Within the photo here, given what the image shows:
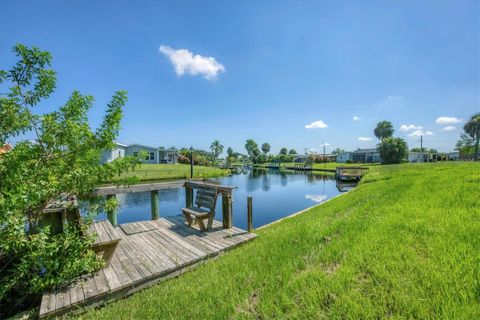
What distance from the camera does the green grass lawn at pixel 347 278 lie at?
181 centimetres

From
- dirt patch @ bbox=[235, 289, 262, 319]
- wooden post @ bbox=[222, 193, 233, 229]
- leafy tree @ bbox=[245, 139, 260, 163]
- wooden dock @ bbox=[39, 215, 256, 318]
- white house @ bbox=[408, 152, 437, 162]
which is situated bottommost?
wooden dock @ bbox=[39, 215, 256, 318]

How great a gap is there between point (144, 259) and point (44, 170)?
198cm

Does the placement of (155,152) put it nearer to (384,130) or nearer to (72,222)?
(72,222)

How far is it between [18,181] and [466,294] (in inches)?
171

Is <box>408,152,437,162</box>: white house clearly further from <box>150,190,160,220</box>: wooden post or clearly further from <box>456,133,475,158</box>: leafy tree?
<box>150,190,160,220</box>: wooden post

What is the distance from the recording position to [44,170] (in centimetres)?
263

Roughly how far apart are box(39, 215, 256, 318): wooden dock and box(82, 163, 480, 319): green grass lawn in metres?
0.16

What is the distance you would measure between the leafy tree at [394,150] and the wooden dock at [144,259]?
44181 mm

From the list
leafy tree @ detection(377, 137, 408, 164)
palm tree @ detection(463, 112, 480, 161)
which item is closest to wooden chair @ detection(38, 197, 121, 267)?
leafy tree @ detection(377, 137, 408, 164)

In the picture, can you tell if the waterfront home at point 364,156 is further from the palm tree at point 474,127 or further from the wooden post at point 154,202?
the wooden post at point 154,202

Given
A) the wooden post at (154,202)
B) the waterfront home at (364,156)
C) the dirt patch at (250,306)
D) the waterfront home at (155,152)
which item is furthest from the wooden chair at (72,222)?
the waterfront home at (364,156)

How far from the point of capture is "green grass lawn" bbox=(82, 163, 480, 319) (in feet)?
5.93

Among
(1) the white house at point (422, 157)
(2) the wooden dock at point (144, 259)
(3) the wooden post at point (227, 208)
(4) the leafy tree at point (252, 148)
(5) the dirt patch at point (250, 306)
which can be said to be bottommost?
(2) the wooden dock at point (144, 259)

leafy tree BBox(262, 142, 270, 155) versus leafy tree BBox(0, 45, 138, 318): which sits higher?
leafy tree BBox(262, 142, 270, 155)
